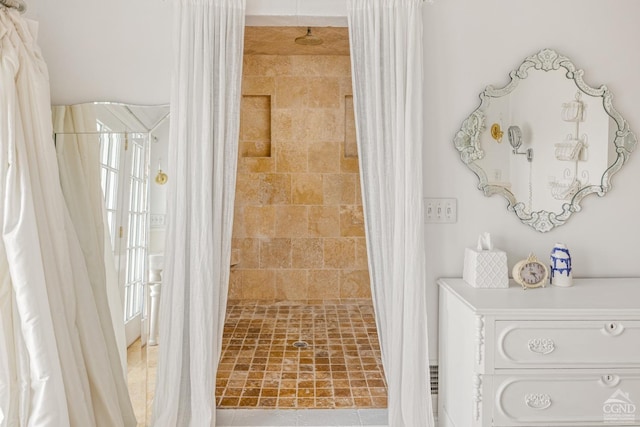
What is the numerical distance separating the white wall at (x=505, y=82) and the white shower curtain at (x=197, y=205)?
99 centimetres

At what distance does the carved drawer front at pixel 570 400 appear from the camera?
1.82m

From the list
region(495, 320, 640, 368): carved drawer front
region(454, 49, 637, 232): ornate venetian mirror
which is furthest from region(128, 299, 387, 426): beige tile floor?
region(454, 49, 637, 232): ornate venetian mirror

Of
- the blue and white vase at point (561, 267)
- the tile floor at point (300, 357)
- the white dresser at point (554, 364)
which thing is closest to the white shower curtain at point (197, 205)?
the tile floor at point (300, 357)

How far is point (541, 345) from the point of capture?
5.96 feet

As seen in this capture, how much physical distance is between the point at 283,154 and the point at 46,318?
3567 millimetres

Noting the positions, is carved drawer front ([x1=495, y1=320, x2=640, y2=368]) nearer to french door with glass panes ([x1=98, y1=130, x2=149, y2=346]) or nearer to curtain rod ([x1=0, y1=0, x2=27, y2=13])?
french door with glass panes ([x1=98, y1=130, x2=149, y2=346])

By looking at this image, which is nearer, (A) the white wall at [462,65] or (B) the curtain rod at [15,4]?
(B) the curtain rod at [15,4]

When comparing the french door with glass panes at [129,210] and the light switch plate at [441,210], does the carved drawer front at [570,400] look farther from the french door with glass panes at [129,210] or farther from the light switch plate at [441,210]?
the french door with glass panes at [129,210]

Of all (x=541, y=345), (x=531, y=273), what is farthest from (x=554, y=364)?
(x=531, y=273)

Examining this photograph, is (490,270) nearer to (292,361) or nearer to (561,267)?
(561,267)

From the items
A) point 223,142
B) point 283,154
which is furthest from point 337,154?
point 223,142

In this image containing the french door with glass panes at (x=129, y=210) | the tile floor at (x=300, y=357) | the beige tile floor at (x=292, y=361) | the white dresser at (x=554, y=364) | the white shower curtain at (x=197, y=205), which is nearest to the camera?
the white dresser at (x=554, y=364)

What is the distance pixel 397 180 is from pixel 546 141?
82 cm

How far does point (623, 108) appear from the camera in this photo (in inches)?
92.2
